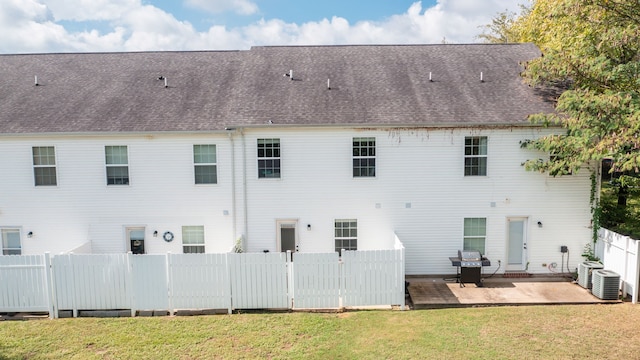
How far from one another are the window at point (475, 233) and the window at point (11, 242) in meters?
15.4

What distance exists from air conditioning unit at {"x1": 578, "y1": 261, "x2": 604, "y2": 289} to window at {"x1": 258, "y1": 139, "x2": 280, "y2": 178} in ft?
32.8

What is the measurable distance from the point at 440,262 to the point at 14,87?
1770cm

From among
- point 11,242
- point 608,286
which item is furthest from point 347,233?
point 11,242

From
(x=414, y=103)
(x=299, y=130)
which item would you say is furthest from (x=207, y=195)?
(x=414, y=103)

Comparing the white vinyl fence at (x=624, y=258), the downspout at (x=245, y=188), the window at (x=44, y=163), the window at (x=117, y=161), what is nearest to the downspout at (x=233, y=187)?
the downspout at (x=245, y=188)

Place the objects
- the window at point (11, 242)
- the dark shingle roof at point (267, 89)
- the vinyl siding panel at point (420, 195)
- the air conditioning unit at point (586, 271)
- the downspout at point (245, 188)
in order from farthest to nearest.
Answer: the window at point (11, 242) < the dark shingle roof at point (267, 89) < the downspout at point (245, 188) < the vinyl siding panel at point (420, 195) < the air conditioning unit at point (586, 271)

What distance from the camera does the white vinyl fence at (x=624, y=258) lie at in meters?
10.8

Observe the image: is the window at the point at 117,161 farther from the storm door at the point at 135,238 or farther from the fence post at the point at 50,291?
the fence post at the point at 50,291

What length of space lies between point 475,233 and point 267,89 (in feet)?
29.8

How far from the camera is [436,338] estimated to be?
8.91 meters

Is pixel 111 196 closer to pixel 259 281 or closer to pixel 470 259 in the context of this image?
pixel 259 281

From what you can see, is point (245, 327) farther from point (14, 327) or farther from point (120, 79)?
point (120, 79)

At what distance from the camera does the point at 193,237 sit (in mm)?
13711

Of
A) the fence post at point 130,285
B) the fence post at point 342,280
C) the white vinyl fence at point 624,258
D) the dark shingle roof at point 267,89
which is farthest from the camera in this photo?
the dark shingle roof at point 267,89
